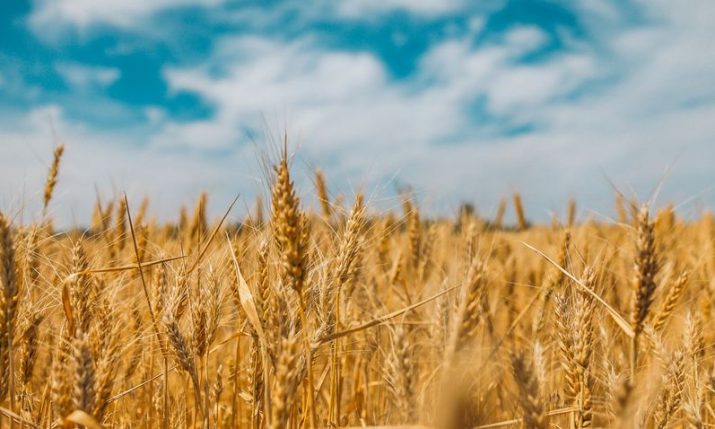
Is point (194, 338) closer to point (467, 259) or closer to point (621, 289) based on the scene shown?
point (467, 259)

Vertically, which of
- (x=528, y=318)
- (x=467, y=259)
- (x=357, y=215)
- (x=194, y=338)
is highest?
(x=357, y=215)

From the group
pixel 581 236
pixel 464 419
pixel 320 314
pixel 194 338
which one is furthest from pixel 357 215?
pixel 581 236

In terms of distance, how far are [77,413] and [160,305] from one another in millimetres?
1037

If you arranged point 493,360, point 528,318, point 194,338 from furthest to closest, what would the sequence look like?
point 528,318
point 194,338
point 493,360

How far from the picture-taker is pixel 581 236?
3969 mm

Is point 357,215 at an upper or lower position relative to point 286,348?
upper

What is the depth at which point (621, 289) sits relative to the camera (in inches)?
174

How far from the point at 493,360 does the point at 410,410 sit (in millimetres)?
319

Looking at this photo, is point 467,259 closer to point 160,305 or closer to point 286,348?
point 286,348

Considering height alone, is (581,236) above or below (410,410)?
above

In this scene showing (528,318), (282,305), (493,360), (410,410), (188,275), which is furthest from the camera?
(528,318)

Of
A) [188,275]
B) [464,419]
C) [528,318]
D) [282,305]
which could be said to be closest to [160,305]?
[188,275]

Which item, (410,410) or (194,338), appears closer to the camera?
(410,410)

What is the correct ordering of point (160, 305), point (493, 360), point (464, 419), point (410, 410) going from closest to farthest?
point (464, 419) → point (410, 410) → point (493, 360) → point (160, 305)
